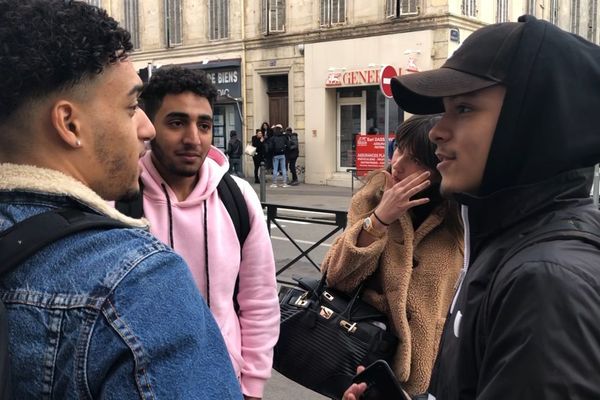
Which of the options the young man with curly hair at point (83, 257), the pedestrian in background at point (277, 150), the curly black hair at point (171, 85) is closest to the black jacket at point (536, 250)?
the young man with curly hair at point (83, 257)

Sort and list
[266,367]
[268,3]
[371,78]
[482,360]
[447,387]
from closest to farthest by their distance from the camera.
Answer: [482,360] < [447,387] < [266,367] < [371,78] < [268,3]

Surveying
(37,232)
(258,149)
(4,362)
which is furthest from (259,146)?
(4,362)

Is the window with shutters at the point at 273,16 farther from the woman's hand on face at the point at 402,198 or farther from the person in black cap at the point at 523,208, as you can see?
the person in black cap at the point at 523,208

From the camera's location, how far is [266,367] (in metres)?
2.22

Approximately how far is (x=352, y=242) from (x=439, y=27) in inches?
595

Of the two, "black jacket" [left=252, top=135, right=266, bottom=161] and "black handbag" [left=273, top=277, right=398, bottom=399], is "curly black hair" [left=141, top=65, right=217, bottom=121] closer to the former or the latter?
"black handbag" [left=273, top=277, right=398, bottom=399]

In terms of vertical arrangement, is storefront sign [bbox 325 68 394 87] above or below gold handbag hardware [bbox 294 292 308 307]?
above

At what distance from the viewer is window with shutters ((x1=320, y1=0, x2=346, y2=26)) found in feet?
59.2

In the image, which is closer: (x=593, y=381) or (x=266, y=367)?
(x=593, y=381)

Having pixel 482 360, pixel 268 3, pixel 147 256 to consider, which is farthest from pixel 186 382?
pixel 268 3

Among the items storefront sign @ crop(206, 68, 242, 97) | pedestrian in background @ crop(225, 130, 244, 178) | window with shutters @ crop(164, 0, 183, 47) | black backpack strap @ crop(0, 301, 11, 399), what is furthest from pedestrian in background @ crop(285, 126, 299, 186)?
black backpack strap @ crop(0, 301, 11, 399)

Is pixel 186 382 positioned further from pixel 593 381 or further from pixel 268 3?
pixel 268 3

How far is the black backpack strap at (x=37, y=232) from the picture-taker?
2.93ft

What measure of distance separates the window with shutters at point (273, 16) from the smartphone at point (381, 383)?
18.6 metres
